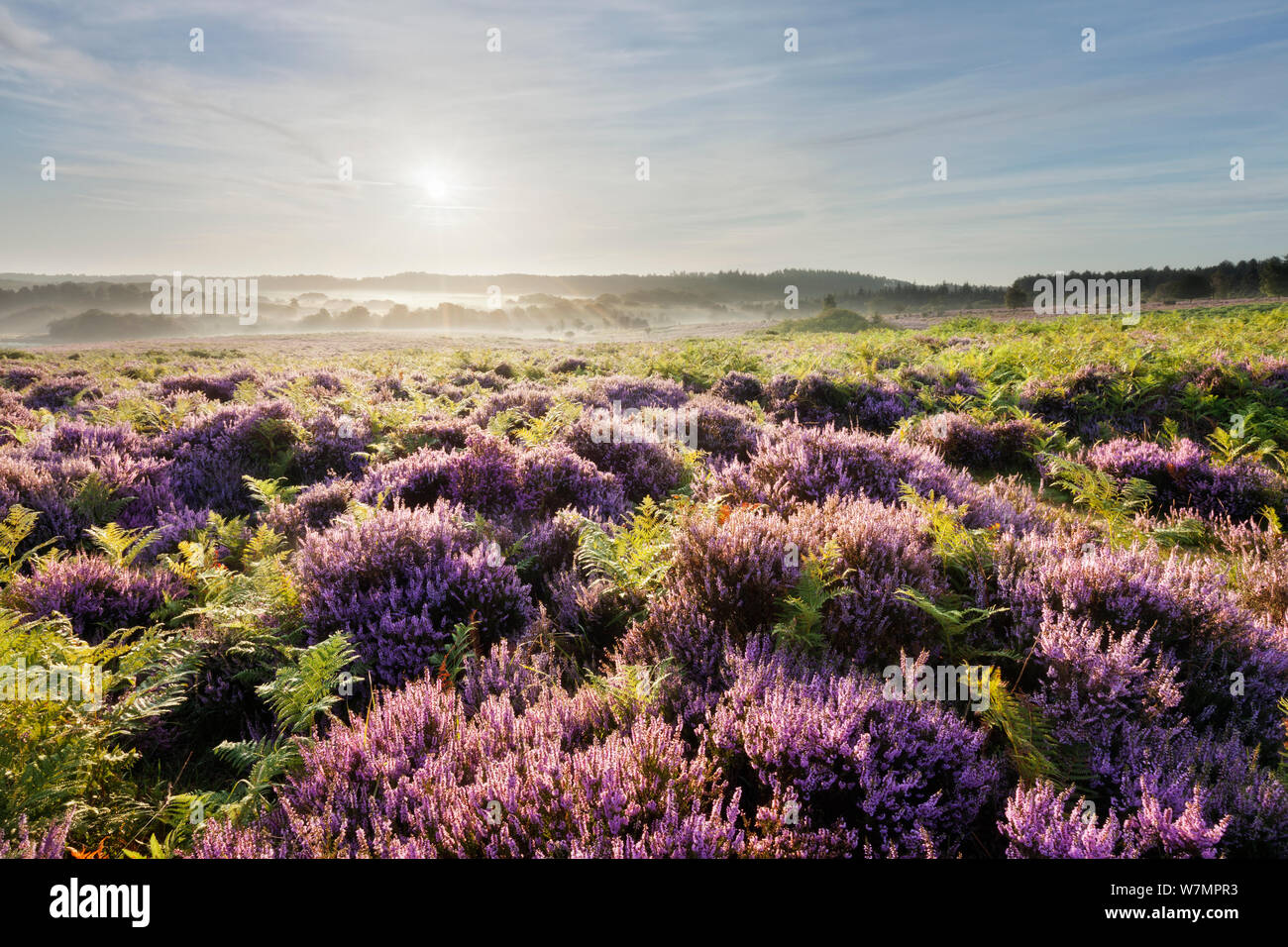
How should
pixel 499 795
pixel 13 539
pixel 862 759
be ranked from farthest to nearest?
pixel 13 539
pixel 862 759
pixel 499 795

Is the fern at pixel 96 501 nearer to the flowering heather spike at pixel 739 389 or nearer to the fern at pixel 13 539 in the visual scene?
the fern at pixel 13 539

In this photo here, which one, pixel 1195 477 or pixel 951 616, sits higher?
pixel 1195 477

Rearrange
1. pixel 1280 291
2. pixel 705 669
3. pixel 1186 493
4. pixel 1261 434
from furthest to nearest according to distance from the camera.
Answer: pixel 1280 291 < pixel 1261 434 < pixel 1186 493 < pixel 705 669

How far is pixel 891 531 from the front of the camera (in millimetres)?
3664

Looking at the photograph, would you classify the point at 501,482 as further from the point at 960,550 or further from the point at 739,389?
the point at 739,389

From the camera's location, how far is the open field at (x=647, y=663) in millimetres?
1979

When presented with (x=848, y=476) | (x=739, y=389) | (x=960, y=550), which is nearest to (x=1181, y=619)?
(x=960, y=550)

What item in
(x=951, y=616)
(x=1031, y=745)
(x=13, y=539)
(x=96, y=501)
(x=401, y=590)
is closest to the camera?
(x=1031, y=745)

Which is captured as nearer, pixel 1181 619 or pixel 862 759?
pixel 862 759

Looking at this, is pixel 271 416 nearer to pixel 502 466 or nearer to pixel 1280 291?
pixel 502 466

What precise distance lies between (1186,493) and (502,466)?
7.02 metres

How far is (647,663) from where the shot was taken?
3088mm
